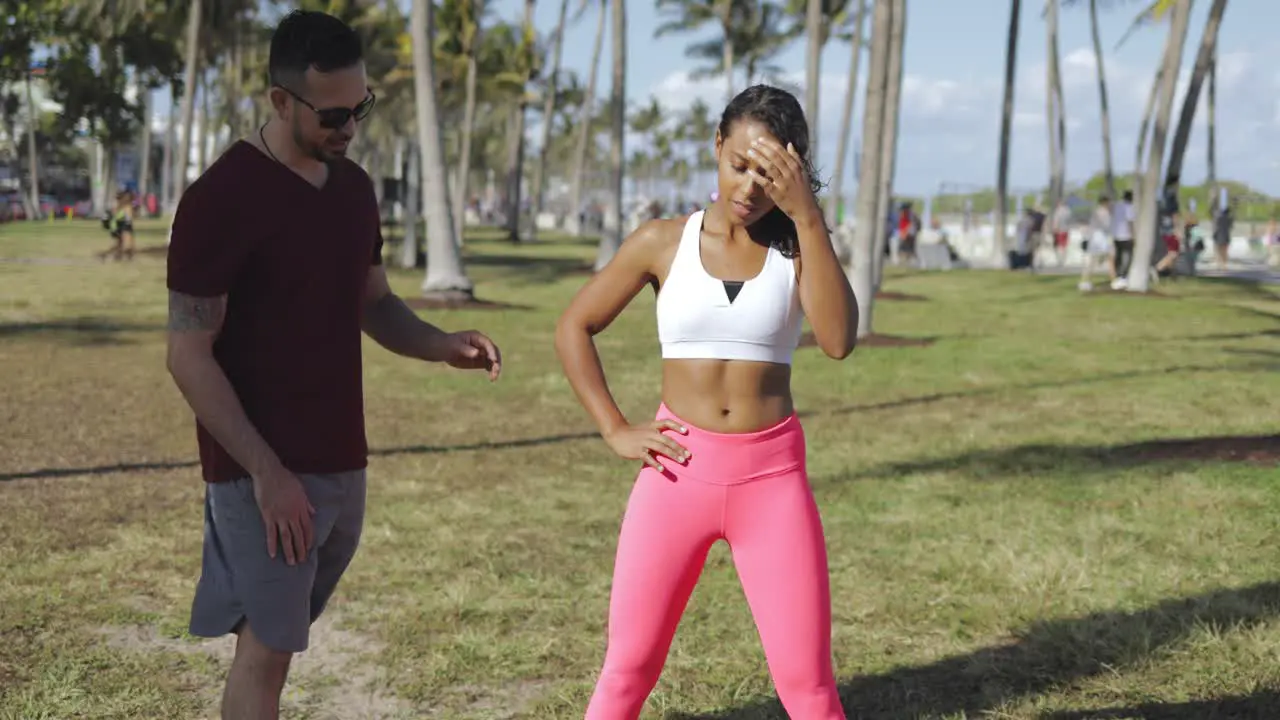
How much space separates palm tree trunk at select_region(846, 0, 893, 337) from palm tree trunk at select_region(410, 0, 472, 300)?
6504 mm

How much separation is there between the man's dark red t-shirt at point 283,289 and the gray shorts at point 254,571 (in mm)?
49

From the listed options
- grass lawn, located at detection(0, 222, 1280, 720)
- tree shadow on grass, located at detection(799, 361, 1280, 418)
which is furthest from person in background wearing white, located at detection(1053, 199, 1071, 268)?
grass lawn, located at detection(0, 222, 1280, 720)

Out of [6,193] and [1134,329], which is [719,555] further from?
[6,193]

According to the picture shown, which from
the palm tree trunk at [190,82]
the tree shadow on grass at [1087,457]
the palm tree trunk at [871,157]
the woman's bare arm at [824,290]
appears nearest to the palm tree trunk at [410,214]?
the palm tree trunk at [190,82]

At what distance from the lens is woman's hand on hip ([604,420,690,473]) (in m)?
3.06

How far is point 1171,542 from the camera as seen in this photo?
22.3ft

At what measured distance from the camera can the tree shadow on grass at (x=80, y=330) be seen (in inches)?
635

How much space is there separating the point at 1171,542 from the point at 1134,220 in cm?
1995

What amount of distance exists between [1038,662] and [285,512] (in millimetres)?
3347

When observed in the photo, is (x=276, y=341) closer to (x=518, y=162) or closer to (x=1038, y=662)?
(x=1038, y=662)

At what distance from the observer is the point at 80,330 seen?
673 inches

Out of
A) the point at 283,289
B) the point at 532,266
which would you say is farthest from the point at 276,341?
the point at 532,266

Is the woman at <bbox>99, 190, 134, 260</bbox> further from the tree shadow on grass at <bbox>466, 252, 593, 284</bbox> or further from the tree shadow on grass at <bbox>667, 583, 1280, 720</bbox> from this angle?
the tree shadow on grass at <bbox>667, 583, 1280, 720</bbox>

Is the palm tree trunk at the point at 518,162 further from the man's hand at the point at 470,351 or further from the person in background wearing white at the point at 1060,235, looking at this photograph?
the man's hand at the point at 470,351
